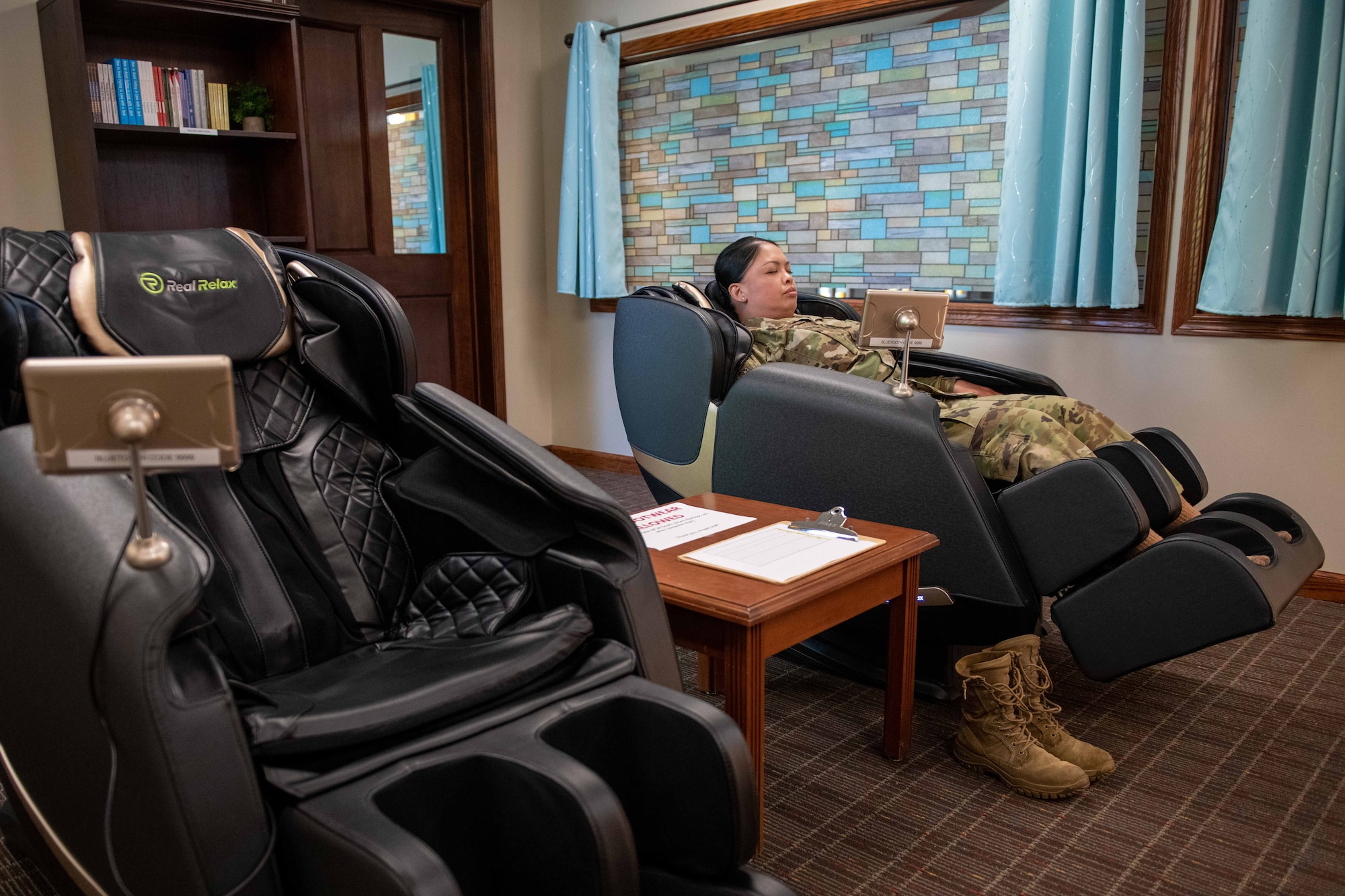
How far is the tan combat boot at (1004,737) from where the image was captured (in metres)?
1.75

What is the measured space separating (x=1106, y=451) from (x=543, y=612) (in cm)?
130

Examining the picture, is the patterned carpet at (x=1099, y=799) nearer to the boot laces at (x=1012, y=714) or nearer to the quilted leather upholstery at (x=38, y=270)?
the boot laces at (x=1012, y=714)

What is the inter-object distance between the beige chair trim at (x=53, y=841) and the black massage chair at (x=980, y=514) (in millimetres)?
1432

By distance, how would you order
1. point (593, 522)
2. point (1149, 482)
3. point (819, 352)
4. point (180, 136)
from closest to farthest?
point (593, 522), point (1149, 482), point (819, 352), point (180, 136)

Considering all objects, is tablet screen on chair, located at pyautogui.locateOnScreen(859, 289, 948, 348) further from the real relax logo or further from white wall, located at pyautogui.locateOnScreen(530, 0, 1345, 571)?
white wall, located at pyautogui.locateOnScreen(530, 0, 1345, 571)

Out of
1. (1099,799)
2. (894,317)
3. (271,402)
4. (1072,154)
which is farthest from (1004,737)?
(1072,154)

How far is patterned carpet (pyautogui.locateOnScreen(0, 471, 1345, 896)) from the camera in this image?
153cm

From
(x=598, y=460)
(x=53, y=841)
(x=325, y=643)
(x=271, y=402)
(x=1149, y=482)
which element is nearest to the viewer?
(x=53, y=841)

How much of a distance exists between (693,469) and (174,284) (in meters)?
1.27

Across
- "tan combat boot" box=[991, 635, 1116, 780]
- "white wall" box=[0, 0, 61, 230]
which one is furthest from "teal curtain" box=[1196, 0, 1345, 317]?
"white wall" box=[0, 0, 61, 230]

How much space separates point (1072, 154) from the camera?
282 cm

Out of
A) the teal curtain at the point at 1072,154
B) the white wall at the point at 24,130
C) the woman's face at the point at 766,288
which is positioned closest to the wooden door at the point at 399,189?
the white wall at the point at 24,130

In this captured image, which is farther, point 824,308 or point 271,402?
point 824,308

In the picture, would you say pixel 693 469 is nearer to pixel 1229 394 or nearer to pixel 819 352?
pixel 819 352
